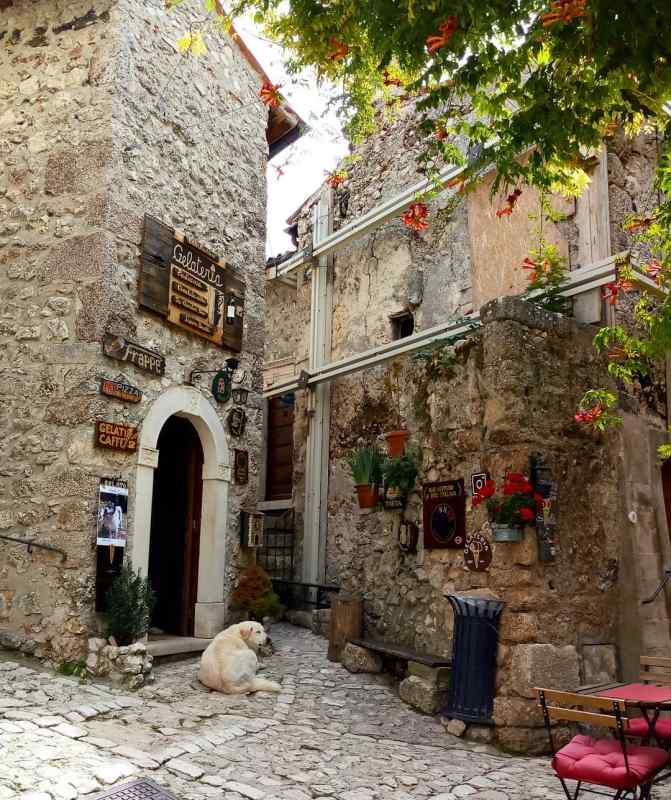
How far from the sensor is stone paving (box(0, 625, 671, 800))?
429cm

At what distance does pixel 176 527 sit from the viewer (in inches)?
334

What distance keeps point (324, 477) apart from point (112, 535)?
3928 mm

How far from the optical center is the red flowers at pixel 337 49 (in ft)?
13.5

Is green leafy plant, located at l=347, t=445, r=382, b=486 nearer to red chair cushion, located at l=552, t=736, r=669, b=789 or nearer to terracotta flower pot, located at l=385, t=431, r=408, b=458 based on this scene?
terracotta flower pot, located at l=385, t=431, r=408, b=458

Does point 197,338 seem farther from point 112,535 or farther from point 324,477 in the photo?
point 324,477

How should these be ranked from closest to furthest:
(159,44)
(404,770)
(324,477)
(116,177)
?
1. (404,770)
2. (116,177)
3. (159,44)
4. (324,477)

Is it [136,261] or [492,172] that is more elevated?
[492,172]

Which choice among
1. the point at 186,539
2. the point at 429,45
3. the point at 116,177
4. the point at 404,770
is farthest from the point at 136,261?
the point at 404,770

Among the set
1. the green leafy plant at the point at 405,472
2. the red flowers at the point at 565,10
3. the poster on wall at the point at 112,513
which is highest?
the red flowers at the point at 565,10

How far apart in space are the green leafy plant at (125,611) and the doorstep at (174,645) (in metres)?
0.47

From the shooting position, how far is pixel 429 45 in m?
3.44

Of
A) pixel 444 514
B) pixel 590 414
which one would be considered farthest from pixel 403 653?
pixel 590 414

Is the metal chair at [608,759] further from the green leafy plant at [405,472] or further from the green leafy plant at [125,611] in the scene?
the green leafy plant at [125,611]

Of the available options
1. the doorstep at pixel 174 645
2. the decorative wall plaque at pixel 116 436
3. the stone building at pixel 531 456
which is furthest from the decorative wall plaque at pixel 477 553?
the decorative wall plaque at pixel 116 436
